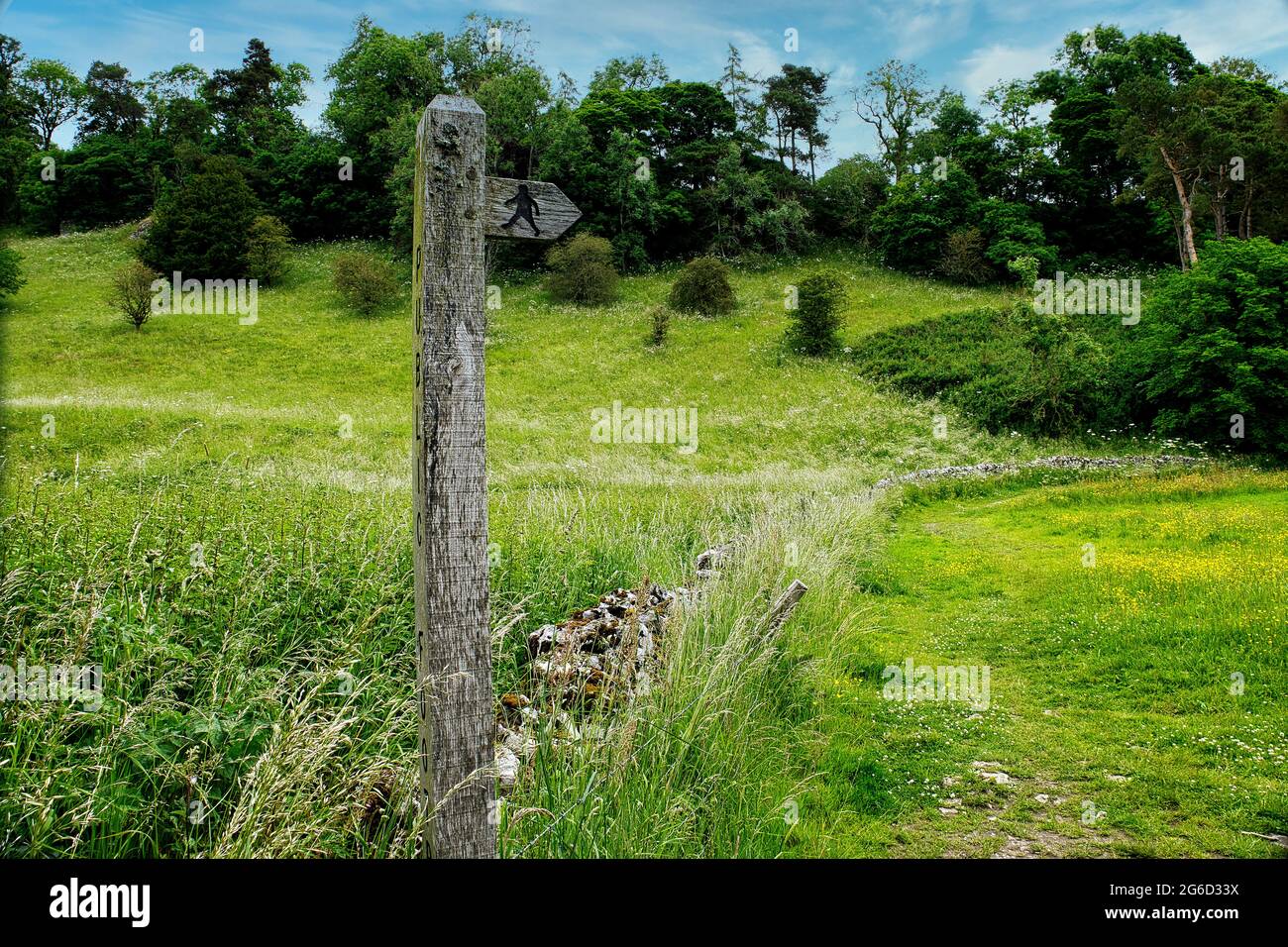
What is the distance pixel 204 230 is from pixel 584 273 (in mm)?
20542

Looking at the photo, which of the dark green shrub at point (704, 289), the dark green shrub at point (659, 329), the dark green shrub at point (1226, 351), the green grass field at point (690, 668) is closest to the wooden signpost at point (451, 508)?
the green grass field at point (690, 668)

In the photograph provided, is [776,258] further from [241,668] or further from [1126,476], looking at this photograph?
[241,668]

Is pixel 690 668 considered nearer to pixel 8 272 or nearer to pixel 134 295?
pixel 8 272

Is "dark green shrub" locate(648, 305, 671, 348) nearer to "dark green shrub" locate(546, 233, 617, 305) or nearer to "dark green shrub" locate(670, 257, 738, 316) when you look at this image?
"dark green shrub" locate(670, 257, 738, 316)

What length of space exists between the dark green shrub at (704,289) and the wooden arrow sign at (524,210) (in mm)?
35807

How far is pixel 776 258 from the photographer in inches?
1868

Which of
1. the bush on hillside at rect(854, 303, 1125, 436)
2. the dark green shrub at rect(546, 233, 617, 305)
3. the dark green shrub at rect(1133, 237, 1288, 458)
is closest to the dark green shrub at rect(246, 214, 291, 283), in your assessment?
the dark green shrub at rect(546, 233, 617, 305)

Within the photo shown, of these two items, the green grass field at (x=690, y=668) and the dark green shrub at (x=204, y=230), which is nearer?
the green grass field at (x=690, y=668)

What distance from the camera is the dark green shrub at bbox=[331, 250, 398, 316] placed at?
35406 mm

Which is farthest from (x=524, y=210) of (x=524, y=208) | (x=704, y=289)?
(x=704, y=289)

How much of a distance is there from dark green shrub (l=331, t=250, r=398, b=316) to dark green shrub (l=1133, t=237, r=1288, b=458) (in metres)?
33.9

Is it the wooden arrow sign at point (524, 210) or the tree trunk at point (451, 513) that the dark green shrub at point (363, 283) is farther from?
the tree trunk at point (451, 513)

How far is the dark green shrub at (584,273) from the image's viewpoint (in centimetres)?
3906

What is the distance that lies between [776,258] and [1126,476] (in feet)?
108
